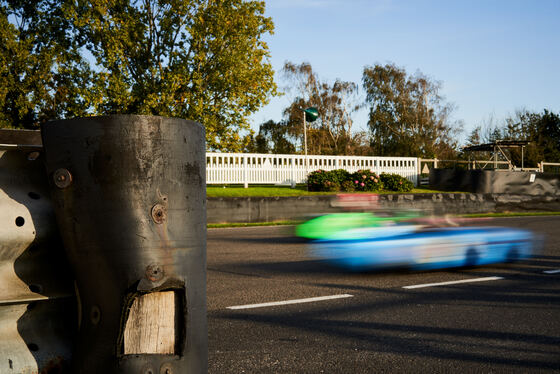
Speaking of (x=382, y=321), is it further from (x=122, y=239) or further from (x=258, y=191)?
(x=258, y=191)

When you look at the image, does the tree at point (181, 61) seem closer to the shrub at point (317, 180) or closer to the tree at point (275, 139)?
the shrub at point (317, 180)

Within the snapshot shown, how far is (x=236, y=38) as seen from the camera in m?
25.9

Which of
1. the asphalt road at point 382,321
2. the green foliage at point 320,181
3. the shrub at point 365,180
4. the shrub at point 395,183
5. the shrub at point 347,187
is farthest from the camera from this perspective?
the shrub at point 395,183

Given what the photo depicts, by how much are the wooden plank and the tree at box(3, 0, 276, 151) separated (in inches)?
932

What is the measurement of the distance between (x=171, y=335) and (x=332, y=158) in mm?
21032

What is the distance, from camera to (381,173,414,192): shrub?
73.7 feet

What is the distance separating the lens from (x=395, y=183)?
22.5 m

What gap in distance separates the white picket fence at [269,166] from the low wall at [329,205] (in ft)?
15.0

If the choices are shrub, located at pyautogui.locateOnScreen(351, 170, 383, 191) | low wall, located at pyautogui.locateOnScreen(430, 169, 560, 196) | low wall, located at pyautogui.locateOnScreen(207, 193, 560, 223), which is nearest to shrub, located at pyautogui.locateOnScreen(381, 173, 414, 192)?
shrub, located at pyautogui.locateOnScreen(351, 170, 383, 191)

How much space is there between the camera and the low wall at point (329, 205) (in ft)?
51.9

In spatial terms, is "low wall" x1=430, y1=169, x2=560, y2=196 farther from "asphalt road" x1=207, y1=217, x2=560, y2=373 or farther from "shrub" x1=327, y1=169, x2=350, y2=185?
"asphalt road" x1=207, y1=217, x2=560, y2=373

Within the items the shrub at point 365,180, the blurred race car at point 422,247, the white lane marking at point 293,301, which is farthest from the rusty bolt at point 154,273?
the shrub at point 365,180

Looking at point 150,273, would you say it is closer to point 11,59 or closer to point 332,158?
point 332,158

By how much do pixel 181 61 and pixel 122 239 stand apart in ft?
86.1
